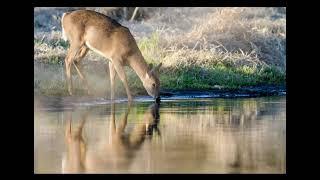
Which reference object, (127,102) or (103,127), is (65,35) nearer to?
(127,102)

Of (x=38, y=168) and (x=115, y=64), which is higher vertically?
(x=115, y=64)

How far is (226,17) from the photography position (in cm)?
2602

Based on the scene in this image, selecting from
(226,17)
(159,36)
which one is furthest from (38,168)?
(226,17)

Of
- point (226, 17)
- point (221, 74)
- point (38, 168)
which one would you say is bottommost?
point (38, 168)

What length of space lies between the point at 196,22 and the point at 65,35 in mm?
6384

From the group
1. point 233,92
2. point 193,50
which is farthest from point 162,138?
point 193,50

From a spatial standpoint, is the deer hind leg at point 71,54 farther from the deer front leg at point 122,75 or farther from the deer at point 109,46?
the deer front leg at point 122,75

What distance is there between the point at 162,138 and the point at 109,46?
577 centimetres

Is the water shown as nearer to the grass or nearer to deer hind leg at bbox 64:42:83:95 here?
deer hind leg at bbox 64:42:83:95

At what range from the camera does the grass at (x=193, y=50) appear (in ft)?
72.6

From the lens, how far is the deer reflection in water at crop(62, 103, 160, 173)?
42.7ft

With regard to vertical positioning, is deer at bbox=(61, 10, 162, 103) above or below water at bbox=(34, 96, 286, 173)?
above

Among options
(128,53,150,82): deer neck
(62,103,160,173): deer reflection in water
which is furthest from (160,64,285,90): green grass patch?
(62,103,160,173): deer reflection in water

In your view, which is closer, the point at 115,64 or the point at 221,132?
the point at 221,132
